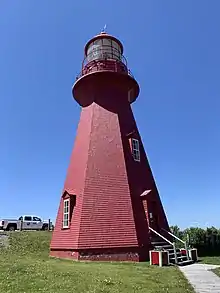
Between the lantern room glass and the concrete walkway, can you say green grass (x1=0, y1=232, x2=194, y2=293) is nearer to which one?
the concrete walkway

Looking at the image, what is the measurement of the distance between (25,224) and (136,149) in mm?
18209

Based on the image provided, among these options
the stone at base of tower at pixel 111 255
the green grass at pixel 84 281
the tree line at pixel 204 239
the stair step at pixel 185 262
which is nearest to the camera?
the green grass at pixel 84 281

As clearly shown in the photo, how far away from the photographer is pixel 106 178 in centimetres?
1617

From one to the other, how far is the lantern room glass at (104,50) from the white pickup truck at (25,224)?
18.3 m

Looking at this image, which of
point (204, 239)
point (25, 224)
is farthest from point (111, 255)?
point (25, 224)

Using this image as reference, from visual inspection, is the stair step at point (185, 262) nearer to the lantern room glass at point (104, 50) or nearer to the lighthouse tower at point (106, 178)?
the lighthouse tower at point (106, 178)

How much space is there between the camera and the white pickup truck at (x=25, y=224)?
2931 cm

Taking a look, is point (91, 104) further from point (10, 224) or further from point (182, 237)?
point (10, 224)

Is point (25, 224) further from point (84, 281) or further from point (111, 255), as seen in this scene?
point (84, 281)

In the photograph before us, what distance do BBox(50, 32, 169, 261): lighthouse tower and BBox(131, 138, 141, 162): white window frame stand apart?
0.06m

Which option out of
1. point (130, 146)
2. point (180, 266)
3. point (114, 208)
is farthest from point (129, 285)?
point (130, 146)

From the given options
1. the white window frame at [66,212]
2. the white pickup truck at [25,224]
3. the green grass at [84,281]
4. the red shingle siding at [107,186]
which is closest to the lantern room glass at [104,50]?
the red shingle siding at [107,186]

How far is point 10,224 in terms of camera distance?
29.6 meters

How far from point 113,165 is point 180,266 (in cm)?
610
